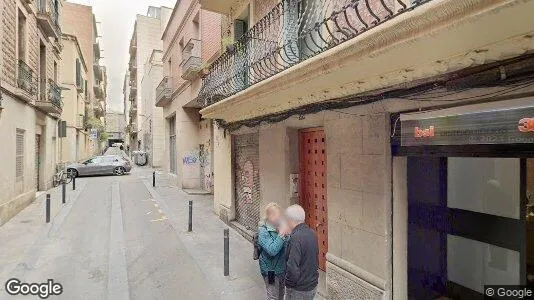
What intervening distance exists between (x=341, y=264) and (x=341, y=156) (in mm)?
1581

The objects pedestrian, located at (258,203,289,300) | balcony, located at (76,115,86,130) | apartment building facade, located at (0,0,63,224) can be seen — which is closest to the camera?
pedestrian, located at (258,203,289,300)

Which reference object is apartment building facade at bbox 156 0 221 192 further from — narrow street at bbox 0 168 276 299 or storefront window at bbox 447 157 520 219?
storefront window at bbox 447 157 520 219

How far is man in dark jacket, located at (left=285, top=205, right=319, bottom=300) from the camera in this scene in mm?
3645

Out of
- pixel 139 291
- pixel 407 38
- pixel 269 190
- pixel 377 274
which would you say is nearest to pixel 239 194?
pixel 269 190

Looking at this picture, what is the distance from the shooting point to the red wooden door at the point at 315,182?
624 cm

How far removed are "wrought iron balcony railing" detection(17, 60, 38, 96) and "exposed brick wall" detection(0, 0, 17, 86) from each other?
567 mm

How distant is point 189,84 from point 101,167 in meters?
12.8

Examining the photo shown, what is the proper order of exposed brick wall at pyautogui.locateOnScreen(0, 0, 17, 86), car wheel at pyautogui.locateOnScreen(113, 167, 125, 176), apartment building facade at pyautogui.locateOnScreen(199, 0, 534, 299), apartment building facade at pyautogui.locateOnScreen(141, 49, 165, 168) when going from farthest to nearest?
apartment building facade at pyautogui.locateOnScreen(141, 49, 165, 168), car wheel at pyautogui.locateOnScreen(113, 167, 125, 176), exposed brick wall at pyautogui.locateOnScreen(0, 0, 17, 86), apartment building facade at pyautogui.locateOnScreen(199, 0, 534, 299)

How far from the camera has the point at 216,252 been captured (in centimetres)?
754

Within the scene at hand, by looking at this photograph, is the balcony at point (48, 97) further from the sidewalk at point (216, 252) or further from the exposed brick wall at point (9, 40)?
the sidewalk at point (216, 252)

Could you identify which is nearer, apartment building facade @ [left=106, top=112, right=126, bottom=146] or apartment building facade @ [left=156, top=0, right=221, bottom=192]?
apartment building facade @ [left=156, top=0, right=221, bottom=192]

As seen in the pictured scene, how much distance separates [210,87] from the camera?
34.7ft

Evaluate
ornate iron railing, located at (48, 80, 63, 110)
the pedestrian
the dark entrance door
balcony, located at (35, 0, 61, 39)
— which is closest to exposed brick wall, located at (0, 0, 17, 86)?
balcony, located at (35, 0, 61, 39)

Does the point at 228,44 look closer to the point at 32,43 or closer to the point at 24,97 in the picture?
the point at 24,97
